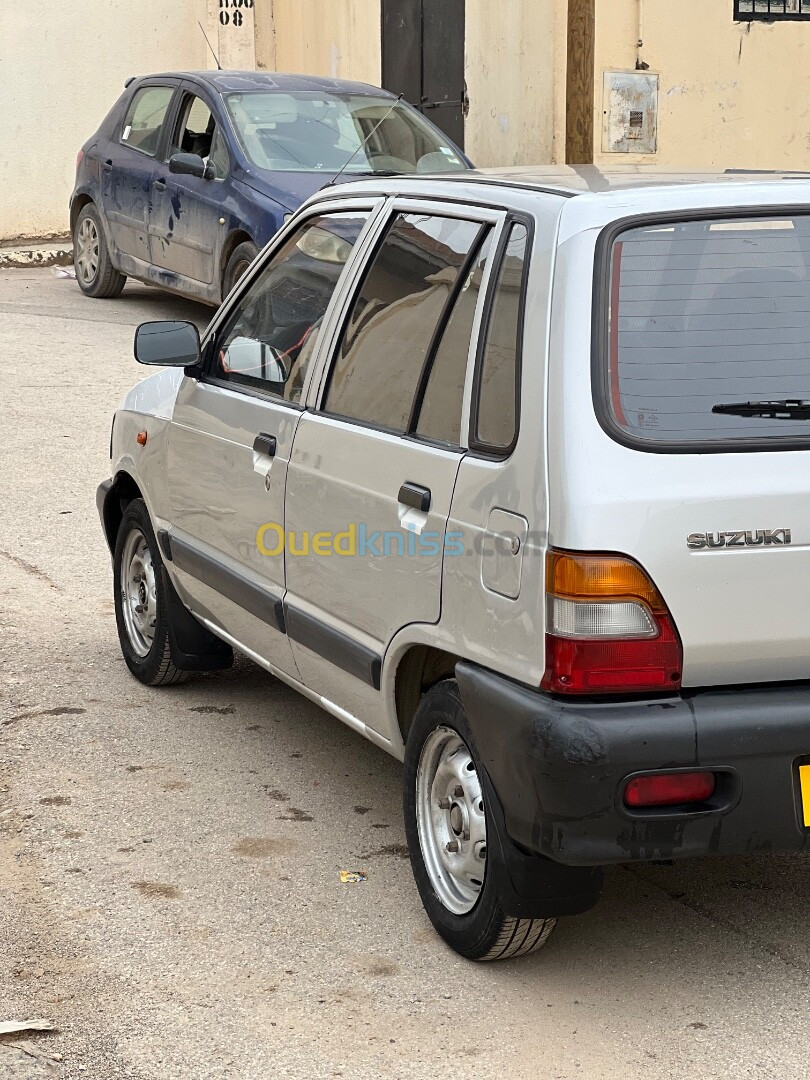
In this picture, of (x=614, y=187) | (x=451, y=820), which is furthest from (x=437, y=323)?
(x=451, y=820)

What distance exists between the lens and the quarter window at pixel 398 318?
389cm

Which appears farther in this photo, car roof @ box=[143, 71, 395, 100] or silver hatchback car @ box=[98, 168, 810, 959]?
car roof @ box=[143, 71, 395, 100]

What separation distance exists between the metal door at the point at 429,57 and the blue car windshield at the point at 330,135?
12.4 ft

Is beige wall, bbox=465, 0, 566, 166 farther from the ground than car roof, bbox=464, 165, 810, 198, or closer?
farther from the ground

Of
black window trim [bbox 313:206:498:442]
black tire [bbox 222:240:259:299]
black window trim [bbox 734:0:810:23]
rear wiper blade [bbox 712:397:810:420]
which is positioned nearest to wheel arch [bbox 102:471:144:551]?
black window trim [bbox 313:206:498:442]

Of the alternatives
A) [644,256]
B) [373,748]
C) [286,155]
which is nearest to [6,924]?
[373,748]

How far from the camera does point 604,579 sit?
3.21 meters

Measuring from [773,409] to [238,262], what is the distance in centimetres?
815

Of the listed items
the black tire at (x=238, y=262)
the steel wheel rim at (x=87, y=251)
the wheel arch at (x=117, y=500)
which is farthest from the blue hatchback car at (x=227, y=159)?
the wheel arch at (x=117, y=500)

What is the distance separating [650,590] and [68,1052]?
5.03 ft

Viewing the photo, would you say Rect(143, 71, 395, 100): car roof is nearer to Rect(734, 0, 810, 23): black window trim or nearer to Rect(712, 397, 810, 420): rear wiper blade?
Rect(734, 0, 810, 23): black window trim

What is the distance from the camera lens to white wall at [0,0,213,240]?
17266mm

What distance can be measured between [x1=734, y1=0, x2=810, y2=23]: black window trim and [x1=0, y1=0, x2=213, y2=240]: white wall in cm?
651

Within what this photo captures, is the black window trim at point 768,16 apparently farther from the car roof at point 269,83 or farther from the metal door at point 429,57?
the car roof at point 269,83
